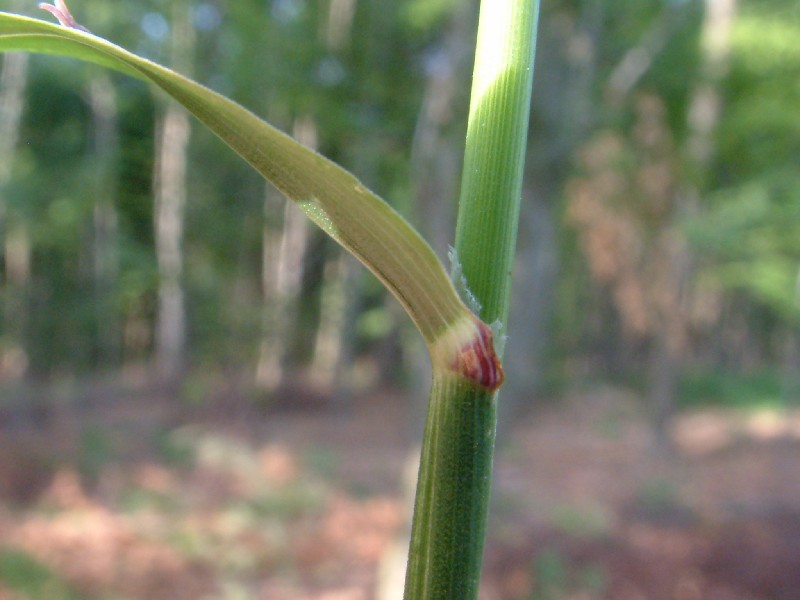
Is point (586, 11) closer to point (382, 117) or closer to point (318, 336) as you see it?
point (382, 117)

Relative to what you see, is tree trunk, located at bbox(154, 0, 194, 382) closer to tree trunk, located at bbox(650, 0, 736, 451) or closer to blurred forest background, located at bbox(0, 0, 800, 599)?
blurred forest background, located at bbox(0, 0, 800, 599)

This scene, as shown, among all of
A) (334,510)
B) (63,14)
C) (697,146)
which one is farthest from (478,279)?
(697,146)

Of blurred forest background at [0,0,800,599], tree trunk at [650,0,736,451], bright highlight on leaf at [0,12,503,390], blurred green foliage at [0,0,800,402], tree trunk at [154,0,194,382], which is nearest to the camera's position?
bright highlight on leaf at [0,12,503,390]

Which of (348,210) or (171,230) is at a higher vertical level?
(171,230)

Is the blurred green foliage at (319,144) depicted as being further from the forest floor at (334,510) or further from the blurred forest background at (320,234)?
the forest floor at (334,510)

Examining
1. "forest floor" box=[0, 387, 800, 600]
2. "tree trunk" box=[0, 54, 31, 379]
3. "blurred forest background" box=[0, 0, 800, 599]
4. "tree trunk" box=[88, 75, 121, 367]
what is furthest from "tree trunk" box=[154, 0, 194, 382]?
"tree trunk" box=[0, 54, 31, 379]

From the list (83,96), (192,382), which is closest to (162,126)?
(83,96)

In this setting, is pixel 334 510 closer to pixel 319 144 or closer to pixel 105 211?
pixel 319 144
